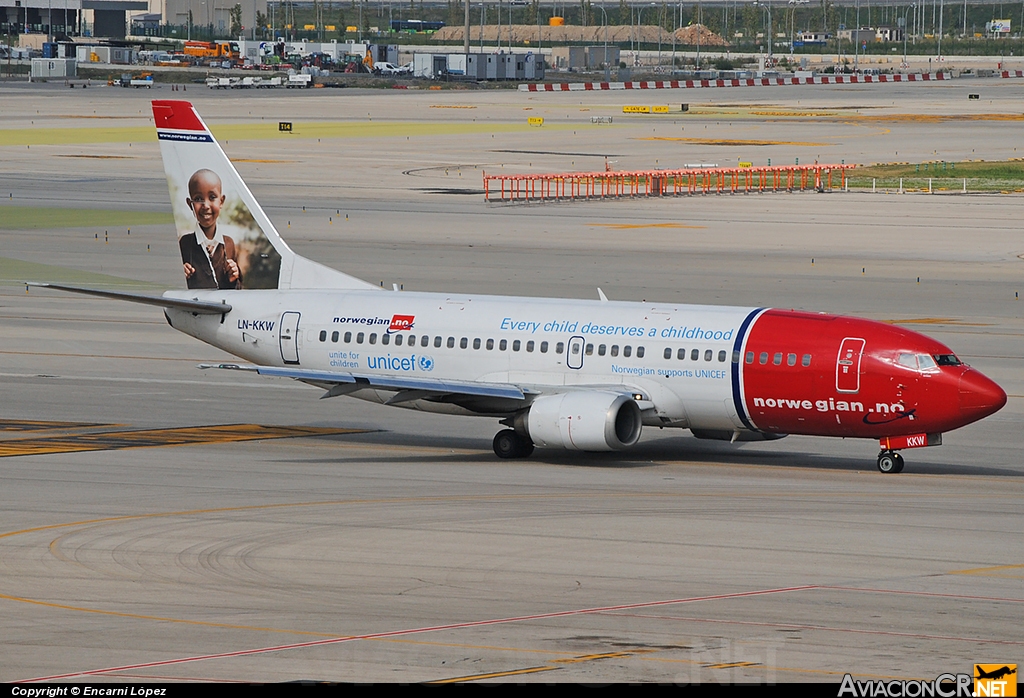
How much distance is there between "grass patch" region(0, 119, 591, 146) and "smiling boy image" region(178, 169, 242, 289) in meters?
94.3

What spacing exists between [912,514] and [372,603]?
489 inches

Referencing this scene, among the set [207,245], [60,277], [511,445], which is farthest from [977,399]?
[60,277]

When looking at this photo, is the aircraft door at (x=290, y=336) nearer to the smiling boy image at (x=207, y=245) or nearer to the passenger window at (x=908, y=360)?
the smiling boy image at (x=207, y=245)

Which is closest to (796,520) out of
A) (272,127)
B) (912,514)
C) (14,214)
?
(912,514)

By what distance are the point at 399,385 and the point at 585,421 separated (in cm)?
473

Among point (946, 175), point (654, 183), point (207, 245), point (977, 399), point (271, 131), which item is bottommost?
point (977, 399)

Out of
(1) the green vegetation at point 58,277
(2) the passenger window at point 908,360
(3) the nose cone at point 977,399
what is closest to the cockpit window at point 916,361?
(2) the passenger window at point 908,360

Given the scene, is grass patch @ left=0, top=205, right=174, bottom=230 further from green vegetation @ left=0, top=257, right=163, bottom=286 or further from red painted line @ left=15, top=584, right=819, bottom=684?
red painted line @ left=15, top=584, right=819, bottom=684

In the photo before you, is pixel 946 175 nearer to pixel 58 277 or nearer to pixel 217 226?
pixel 58 277

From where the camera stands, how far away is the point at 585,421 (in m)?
36.4

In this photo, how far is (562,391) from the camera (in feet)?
124

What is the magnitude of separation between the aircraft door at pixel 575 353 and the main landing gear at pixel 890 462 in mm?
7400

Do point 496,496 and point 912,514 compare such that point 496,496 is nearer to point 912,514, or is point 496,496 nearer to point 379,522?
point 379,522

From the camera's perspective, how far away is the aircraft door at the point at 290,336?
1628 inches
